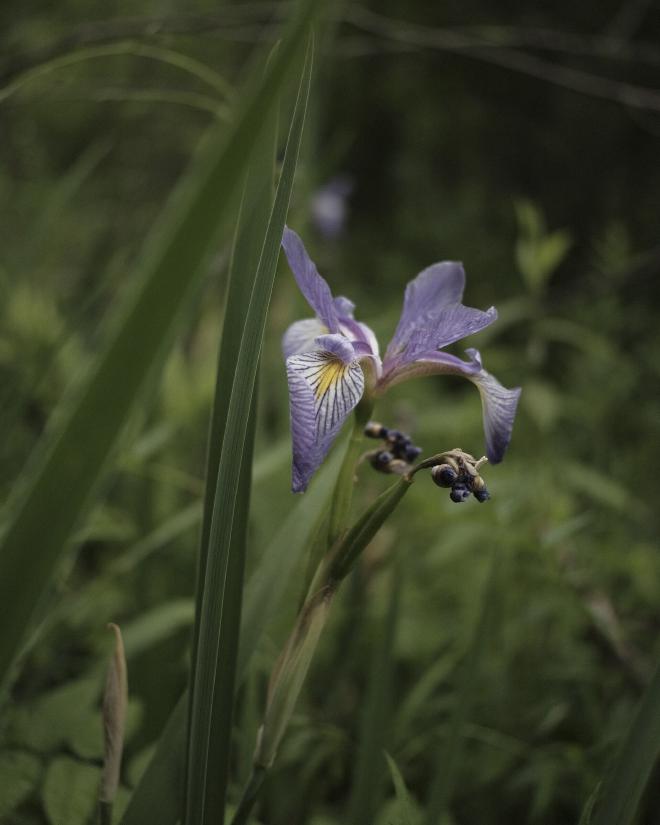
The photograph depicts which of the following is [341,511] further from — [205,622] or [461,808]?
[461,808]

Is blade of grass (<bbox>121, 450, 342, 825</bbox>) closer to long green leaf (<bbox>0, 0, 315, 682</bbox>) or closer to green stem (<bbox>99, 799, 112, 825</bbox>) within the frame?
green stem (<bbox>99, 799, 112, 825</bbox>)

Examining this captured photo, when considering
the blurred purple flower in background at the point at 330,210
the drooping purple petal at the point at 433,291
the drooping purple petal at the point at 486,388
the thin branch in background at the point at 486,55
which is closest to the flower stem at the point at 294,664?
the drooping purple petal at the point at 486,388

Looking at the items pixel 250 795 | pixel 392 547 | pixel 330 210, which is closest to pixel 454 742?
pixel 250 795

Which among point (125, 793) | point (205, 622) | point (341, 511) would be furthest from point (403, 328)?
point (125, 793)

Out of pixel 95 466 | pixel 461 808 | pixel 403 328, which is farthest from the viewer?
pixel 461 808

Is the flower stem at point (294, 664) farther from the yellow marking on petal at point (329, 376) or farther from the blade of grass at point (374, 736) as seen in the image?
the blade of grass at point (374, 736)
